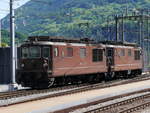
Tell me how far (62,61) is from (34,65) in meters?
2.00

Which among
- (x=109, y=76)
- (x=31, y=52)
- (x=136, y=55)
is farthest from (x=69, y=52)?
(x=136, y=55)

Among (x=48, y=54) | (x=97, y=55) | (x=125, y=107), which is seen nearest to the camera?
(x=125, y=107)

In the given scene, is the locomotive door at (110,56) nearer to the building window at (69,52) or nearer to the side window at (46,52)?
the building window at (69,52)

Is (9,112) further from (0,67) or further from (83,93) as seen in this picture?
(0,67)

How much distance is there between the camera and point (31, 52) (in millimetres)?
25656

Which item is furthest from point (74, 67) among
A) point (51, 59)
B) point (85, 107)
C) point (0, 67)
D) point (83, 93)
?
point (85, 107)

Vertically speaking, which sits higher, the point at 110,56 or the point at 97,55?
the point at 97,55

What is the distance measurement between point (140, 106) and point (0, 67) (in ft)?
58.8

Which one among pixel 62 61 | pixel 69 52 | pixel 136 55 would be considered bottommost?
pixel 62 61

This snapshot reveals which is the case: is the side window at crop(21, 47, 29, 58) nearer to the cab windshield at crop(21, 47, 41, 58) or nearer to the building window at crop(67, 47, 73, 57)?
the cab windshield at crop(21, 47, 41, 58)

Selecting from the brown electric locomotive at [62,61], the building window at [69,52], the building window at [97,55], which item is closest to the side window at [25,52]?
the brown electric locomotive at [62,61]

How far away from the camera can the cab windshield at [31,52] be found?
→ 82.7 feet

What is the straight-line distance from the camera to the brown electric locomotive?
81.8 feet

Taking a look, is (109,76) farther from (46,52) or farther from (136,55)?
(46,52)
